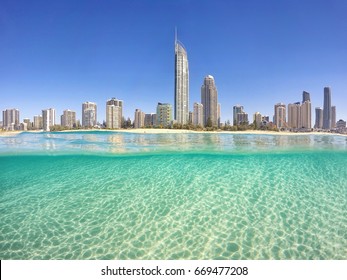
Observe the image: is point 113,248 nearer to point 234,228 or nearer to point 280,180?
point 234,228

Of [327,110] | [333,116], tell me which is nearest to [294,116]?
[327,110]

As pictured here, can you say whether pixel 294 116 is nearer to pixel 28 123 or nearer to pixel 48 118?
pixel 48 118

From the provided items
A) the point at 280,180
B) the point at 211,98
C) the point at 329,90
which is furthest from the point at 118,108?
the point at 280,180

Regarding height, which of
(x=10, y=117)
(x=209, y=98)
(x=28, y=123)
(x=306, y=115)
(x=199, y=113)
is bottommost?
(x=28, y=123)

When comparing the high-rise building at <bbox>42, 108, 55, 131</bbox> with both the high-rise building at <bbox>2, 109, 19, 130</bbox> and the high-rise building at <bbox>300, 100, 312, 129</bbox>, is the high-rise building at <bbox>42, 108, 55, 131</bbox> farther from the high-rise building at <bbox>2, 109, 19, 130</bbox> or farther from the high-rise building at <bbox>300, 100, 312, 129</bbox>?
the high-rise building at <bbox>300, 100, 312, 129</bbox>

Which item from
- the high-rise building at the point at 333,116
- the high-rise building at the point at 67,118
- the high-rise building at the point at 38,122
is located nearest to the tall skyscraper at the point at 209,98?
the high-rise building at the point at 333,116
